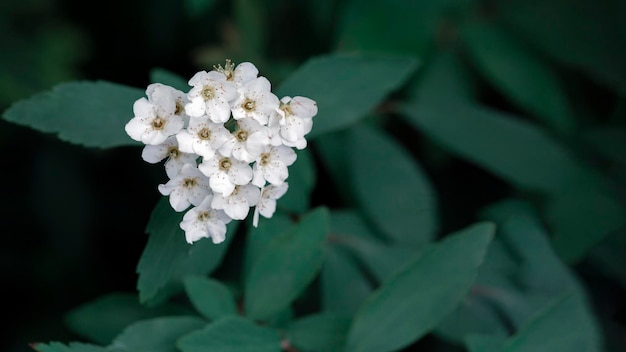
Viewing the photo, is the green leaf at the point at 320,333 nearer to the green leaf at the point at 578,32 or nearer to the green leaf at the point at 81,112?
the green leaf at the point at 81,112

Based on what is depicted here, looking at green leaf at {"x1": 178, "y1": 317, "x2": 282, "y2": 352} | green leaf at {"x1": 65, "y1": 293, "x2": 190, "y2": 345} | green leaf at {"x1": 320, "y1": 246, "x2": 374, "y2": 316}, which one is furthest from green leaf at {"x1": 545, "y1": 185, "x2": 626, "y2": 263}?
green leaf at {"x1": 65, "y1": 293, "x2": 190, "y2": 345}

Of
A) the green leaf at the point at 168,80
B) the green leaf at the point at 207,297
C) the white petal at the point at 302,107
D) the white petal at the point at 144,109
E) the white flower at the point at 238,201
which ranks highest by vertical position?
the green leaf at the point at 168,80

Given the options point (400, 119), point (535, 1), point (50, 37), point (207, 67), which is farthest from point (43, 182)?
point (535, 1)

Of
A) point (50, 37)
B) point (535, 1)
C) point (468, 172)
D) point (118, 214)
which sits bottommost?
point (468, 172)

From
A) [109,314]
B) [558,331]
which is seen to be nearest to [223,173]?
[109,314]

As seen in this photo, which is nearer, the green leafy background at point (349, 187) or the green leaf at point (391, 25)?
the green leafy background at point (349, 187)

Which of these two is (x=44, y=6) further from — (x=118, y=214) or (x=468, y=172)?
(x=468, y=172)

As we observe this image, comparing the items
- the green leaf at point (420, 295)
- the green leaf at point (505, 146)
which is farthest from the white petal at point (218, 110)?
the green leaf at point (505, 146)
